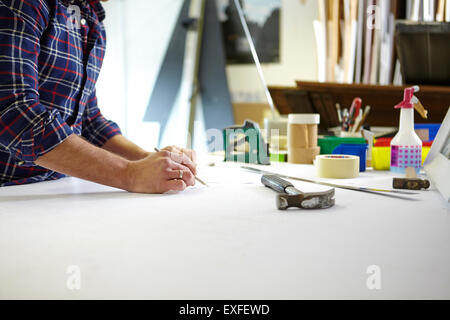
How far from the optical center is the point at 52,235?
71cm

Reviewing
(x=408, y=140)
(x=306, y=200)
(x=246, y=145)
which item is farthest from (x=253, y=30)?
(x=306, y=200)

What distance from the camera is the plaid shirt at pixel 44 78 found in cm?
102

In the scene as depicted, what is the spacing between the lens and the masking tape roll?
128cm

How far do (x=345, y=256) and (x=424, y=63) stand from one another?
1.68 metres

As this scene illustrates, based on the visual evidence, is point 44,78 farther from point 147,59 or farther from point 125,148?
point 147,59

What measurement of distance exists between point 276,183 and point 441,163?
44 cm

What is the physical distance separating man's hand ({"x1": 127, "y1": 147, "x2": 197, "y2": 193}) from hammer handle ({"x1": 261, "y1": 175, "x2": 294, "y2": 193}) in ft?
0.62

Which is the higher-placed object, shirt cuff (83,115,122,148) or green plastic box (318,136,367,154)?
shirt cuff (83,115,122,148)

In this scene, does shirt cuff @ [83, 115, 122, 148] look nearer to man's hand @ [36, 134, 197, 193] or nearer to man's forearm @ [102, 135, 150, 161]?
man's forearm @ [102, 135, 150, 161]

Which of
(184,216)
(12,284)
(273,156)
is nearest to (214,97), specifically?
(273,156)

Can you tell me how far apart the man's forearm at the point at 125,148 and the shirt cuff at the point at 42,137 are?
43 cm

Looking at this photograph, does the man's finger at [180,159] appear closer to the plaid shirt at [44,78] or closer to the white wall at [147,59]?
the plaid shirt at [44,78]

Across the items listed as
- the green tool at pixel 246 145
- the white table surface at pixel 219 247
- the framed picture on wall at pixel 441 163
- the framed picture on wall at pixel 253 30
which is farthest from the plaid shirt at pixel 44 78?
the framed picture on wall at pixel 253 30

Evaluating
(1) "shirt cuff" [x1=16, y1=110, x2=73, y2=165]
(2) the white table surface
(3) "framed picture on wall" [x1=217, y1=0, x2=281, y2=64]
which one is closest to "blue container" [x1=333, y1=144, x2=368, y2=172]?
(2) the white table surface
